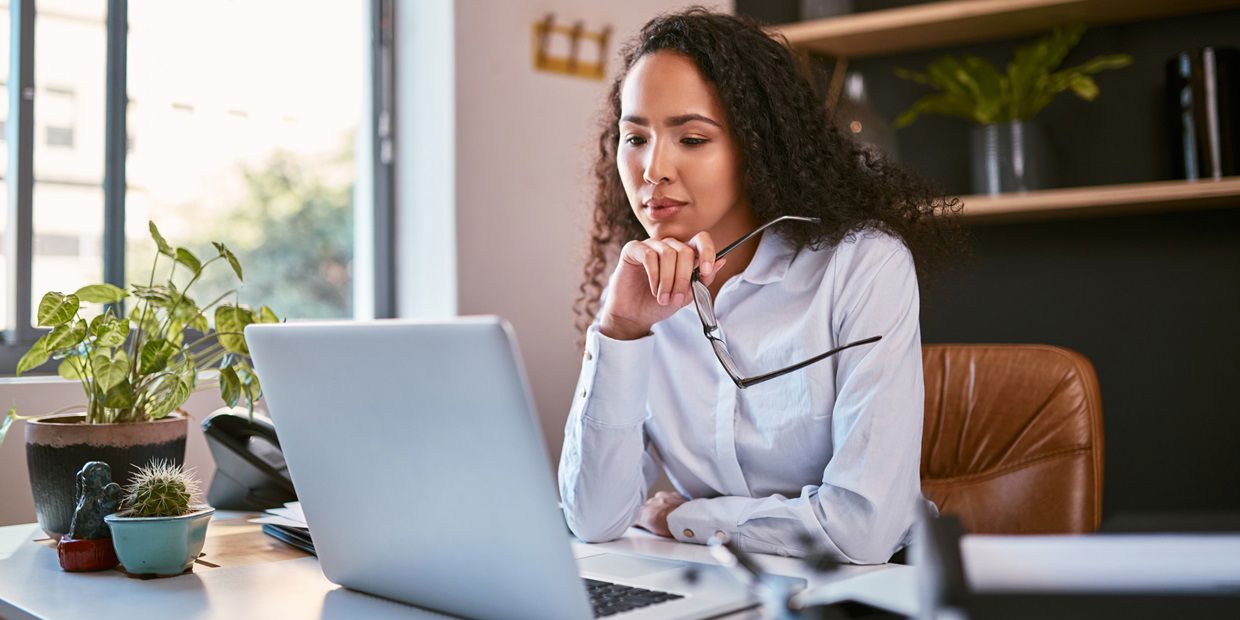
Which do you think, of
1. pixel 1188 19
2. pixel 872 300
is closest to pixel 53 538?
pixel 872 300

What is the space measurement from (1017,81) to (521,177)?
3.55 ft

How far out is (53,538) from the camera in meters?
1.20

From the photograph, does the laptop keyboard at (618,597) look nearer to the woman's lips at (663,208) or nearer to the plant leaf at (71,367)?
the woman's lips at (663,208)

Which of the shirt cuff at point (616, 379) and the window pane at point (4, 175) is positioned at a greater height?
the window pane at point (4, 175)

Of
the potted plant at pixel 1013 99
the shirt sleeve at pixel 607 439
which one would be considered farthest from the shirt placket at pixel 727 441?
the potted plant at pixel 1013 99

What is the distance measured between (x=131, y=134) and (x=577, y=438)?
1.32m

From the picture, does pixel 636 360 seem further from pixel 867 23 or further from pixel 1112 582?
pixel 867 23

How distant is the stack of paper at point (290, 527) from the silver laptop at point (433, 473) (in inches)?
7.9

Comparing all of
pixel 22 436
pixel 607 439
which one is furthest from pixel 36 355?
pixel 607 439

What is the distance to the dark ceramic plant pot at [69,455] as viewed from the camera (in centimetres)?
115

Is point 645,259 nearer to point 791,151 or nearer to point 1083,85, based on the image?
point 791,151

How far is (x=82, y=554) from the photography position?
103 cm

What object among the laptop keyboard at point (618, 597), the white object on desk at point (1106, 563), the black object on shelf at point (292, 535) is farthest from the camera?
the black object on shelf at point (292, 535)

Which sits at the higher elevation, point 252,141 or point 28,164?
point 252,141
